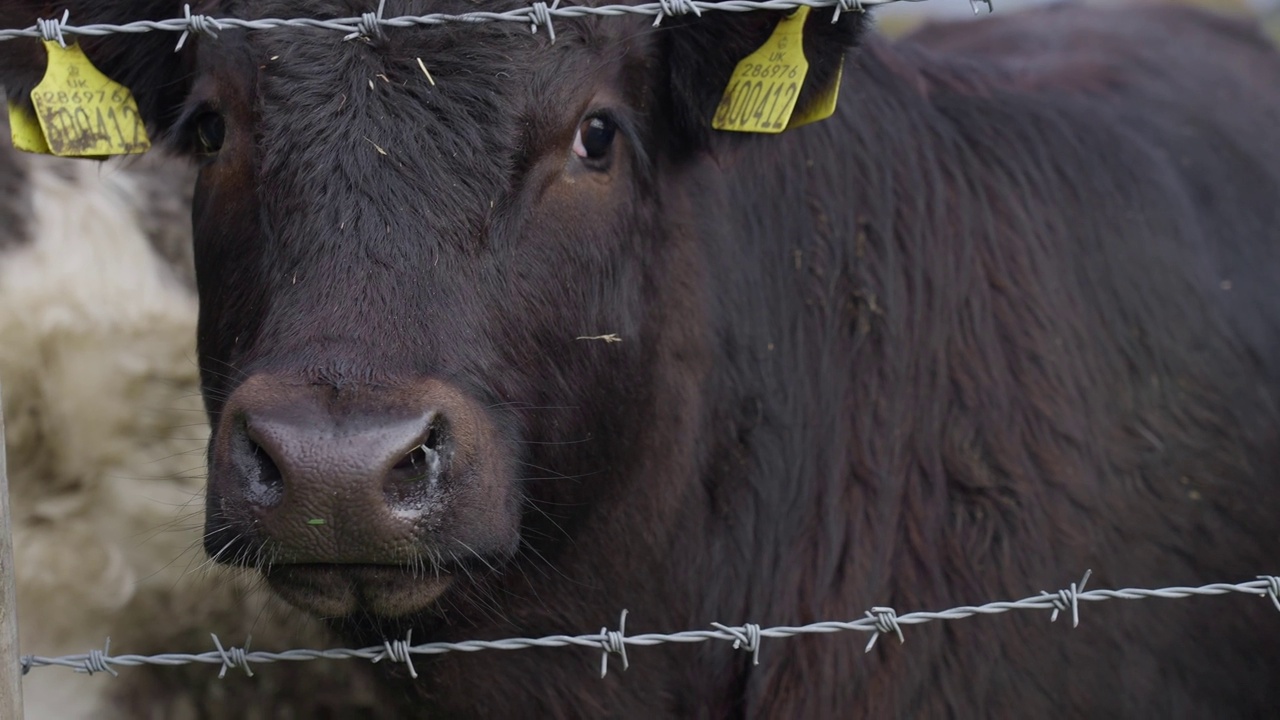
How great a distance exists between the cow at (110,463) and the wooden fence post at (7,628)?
205cm

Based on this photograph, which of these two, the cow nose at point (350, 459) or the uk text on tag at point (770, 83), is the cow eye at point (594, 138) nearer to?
the uk text on tag at point (770, 83)

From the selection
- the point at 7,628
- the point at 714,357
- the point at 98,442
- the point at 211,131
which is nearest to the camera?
the point at 7,628

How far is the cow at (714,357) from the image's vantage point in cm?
233

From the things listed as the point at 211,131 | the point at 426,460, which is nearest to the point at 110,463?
the point at 211,131

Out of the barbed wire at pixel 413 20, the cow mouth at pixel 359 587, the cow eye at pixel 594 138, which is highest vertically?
the barbed wire at pixel 413 20

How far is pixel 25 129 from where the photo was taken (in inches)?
114

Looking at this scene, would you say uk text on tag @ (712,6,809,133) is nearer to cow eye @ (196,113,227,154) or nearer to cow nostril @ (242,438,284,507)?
cow eye @ (196,113,227,154)

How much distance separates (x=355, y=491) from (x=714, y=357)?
120cm

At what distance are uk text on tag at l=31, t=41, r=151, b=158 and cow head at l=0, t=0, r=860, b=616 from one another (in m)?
0.07

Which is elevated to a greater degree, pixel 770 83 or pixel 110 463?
pixel 770 83

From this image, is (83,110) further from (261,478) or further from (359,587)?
(359,587)

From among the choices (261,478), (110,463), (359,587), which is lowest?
(110,463)

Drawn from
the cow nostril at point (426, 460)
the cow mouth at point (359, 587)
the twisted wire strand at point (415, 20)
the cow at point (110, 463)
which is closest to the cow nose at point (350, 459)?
the cow nostril at point (426, 460)

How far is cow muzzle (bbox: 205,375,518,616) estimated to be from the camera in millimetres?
2084
